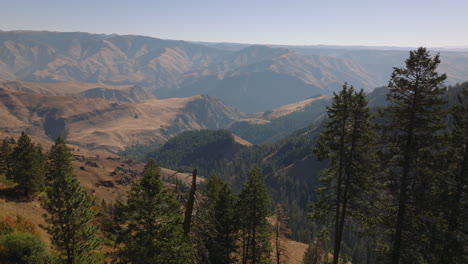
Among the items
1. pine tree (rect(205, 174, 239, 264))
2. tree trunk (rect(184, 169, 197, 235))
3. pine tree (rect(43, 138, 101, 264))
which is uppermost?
tree trunk (rect(184, 169, 197, 235))

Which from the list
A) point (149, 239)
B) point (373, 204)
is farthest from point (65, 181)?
point (373, 204)

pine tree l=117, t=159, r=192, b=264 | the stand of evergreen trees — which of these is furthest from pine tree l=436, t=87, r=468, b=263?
pine tree l=117, t=159, r=192, b=264

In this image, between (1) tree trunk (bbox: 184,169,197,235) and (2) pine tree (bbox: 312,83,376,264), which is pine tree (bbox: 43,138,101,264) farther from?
(2) pine tree (bbox: 312,83,376,264)

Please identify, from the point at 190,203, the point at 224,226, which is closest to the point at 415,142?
the point at 190,203

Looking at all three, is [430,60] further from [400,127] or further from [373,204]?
[373,204]

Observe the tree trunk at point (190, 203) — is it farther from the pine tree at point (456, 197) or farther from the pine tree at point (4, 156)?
the pine tree at point (4, 156)

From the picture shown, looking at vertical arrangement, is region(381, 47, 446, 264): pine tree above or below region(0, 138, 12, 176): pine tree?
above
